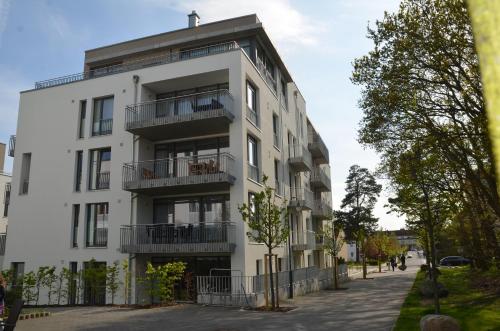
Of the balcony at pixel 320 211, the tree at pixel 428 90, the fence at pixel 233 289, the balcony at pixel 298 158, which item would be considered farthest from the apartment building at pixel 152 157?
the balcony at pixel 320 211

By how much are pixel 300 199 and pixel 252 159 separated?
813cm

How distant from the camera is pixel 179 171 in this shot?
20250 millimetres

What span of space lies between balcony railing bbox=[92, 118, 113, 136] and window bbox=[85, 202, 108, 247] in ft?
12.0

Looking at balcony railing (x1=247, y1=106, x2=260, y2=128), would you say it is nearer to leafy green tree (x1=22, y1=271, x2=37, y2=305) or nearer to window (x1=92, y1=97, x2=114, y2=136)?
window (x1=92, y1=97, x2=114, y2=136)

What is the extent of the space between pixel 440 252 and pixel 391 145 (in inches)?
1959

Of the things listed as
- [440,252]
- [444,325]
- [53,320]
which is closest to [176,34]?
[53,320]

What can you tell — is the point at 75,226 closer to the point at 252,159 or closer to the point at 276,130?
the point at 252,159

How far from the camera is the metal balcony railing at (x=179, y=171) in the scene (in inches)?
728

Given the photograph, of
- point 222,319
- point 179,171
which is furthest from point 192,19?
point 222,319

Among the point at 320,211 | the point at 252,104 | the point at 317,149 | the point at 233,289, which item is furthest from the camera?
the point at 317,149

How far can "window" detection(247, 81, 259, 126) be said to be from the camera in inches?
835

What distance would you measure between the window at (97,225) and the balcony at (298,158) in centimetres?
1227

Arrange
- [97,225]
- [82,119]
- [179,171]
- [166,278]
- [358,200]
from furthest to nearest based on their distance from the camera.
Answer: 1. [358,200]
2. [82,119]
3. [97,225]
4. [179,171]
5. [166,278]

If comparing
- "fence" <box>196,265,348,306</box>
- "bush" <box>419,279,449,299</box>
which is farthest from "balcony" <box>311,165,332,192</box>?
"bush" <box>419,279,449,299</box>
